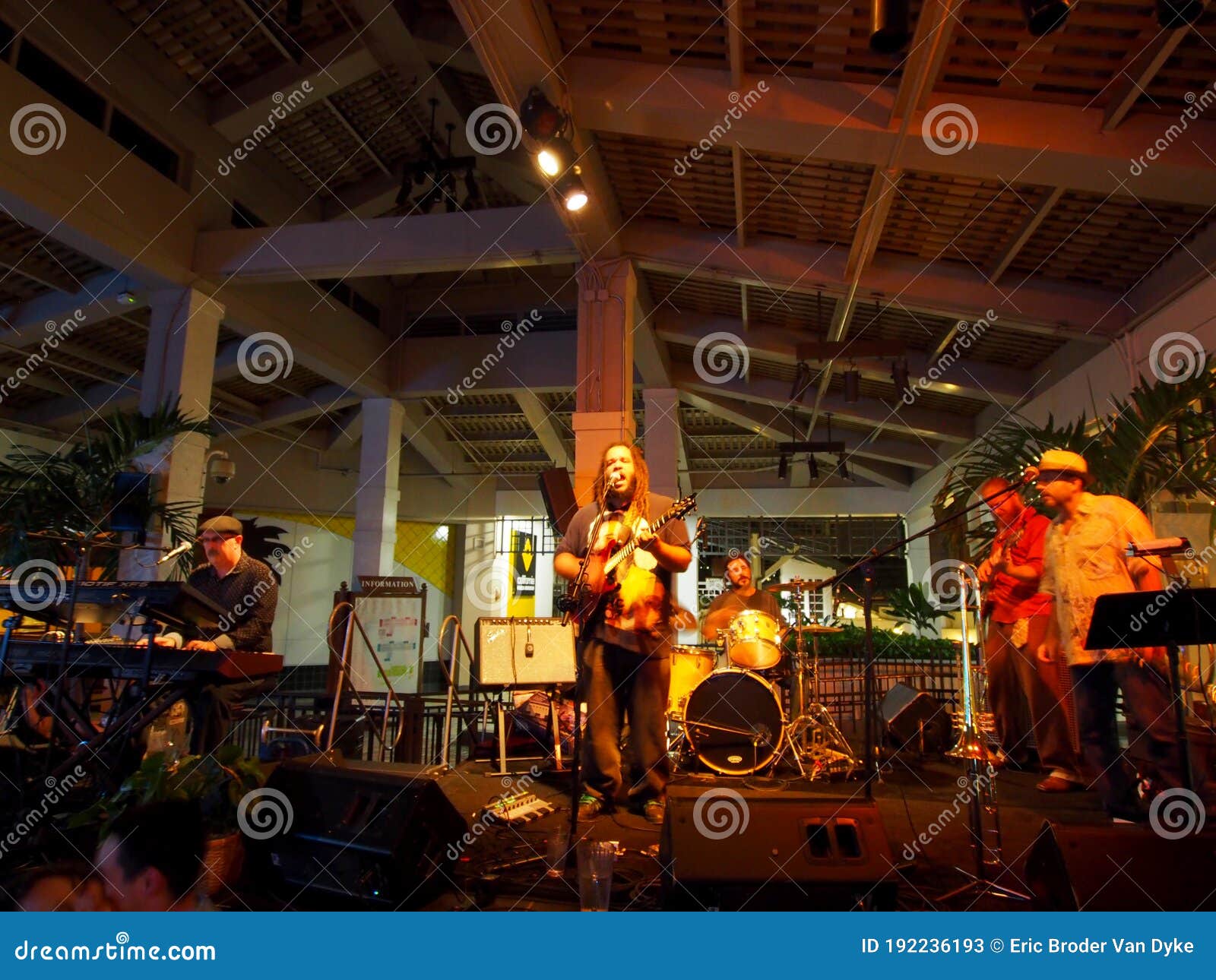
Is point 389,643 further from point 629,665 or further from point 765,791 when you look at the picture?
point 629,665

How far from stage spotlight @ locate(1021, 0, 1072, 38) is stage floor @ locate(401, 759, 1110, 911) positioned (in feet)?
9.89

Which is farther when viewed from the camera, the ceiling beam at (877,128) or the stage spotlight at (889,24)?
the ceiling beam at (877,128)

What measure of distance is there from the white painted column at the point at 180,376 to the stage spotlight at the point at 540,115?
4.25 meters

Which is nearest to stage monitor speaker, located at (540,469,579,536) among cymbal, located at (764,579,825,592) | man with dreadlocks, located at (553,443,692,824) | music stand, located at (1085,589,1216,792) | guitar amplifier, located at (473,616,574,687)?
guitar amplifier, located at (473,616,574,687)

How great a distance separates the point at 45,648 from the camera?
11.3 ft

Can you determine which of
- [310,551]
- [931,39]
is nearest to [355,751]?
[931,39]

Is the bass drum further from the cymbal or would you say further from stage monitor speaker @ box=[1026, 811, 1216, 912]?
stage monitor speaker @ box=[1026, 811, 1216, 912]

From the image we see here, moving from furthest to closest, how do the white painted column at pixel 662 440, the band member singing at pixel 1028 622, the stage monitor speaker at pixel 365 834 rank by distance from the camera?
the white painted column at pixel 662 440, the band member singing at pixel 1028 622, the stage monitor speaker at pixel 365 834

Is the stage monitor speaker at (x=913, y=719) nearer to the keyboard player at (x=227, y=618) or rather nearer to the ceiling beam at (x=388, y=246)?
the keyboard player at (x=227, y=618)

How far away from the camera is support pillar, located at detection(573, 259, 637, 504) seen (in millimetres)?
6727

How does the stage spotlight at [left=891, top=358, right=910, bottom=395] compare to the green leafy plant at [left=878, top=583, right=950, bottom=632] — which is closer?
the stage spotlight at [left=891, top=358, right=910, bottom=395]

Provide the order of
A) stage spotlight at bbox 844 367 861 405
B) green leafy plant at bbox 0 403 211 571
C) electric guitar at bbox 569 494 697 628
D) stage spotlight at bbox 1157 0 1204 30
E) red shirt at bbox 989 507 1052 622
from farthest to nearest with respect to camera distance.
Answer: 1. stage spotlight at bbox 844 367 861 405
2. green leafy plant at bbox 0 403 211 571
3. red shirt at bbox 989 507 1052 622
4. electric guitar at bbox 569 494 697 628
5. stage spotlight at bbox 1157 0 1204 30

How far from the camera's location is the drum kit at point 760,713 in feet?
14.8

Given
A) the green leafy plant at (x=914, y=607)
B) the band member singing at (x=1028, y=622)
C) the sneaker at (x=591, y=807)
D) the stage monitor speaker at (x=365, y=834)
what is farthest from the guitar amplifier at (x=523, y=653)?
the green leafy plant at (x=914, y=607)
